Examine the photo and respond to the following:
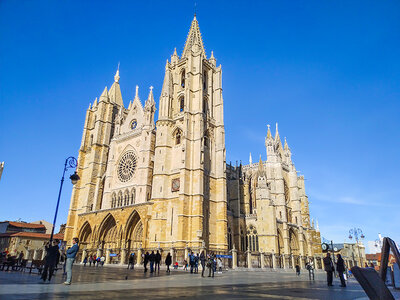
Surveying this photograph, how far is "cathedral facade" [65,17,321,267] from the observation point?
29.0 metres

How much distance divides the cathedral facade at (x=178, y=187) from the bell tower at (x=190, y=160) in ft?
→ 0.34

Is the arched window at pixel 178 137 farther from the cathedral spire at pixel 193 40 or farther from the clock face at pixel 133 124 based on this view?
the cathedral spire at pixel 193 40

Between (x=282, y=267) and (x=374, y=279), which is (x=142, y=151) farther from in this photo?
(x=374, y=279)

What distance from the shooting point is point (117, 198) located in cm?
3534

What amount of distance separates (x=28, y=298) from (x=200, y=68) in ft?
109

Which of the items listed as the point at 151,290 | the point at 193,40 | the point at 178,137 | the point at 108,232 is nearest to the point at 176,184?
the point at 178,137

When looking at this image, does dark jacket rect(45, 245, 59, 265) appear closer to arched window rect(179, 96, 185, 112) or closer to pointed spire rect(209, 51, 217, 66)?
arched window rect(179, 96, 185, 112)

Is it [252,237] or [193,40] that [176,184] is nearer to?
[252,237]

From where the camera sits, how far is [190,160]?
30.5m

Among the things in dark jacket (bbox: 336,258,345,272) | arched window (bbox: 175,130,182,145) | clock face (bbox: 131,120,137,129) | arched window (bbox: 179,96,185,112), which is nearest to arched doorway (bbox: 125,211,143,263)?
arched window (bbox: 175,130,182,145)

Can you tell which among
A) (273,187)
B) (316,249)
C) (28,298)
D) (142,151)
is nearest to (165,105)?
(142,151)

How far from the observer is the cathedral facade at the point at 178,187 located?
28984 mm

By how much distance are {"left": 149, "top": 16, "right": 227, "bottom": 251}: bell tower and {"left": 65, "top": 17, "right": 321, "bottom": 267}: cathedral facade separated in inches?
4.0

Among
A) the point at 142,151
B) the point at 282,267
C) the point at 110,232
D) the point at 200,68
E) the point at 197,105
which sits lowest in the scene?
the point at 282,267
